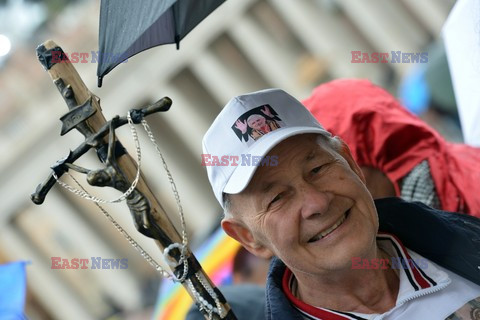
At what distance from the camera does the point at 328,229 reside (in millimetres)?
1807

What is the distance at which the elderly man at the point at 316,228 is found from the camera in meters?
1.80

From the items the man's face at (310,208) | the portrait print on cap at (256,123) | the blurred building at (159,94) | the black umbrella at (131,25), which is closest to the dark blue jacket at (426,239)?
the man's face at (310,208)

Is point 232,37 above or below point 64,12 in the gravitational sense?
below

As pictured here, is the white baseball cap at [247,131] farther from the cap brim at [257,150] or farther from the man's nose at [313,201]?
the man's nose at [313,201]

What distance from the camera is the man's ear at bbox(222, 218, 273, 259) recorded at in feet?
6.45

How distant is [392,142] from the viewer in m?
2.59

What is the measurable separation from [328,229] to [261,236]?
193 millimetres

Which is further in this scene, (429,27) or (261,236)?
(429,27)

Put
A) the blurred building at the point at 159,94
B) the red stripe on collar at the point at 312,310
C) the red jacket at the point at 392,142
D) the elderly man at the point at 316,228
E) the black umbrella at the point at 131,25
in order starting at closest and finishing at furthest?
the black umbrella at the point at 131,25 → the elderly man at the point at 316,228 → the red stripe on collar at the point at 312,310 → the red jacket at the point at 392,142 → the blurred building at the point at 159,94

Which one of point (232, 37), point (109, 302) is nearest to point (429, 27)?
point (232, 37)

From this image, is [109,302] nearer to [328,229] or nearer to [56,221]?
[56,221]

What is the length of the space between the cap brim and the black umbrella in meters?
0.40

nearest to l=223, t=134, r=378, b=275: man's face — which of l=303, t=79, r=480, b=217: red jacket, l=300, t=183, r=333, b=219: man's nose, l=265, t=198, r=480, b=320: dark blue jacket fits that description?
l=300, t=183, r=333, b=219: man's nose

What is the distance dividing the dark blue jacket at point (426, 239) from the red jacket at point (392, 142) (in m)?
0.47
